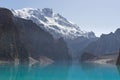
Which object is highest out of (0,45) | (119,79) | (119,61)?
(0,45)

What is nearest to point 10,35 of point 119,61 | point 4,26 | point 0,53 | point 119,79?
point 4,26

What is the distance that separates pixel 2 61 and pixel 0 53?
28.7 feet

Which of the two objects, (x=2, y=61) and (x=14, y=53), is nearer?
(x=2, y=61)

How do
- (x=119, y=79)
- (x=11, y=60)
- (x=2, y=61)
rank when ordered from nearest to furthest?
(x=119, y=79)
(x=2, y=61)
(x=11, y=60)

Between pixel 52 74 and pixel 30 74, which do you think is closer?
pixel 30 74

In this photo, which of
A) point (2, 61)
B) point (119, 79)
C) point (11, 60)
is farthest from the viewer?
point (11, 60)

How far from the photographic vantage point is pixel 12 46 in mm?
195250

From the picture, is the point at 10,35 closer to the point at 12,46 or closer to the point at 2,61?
the point at 12,46

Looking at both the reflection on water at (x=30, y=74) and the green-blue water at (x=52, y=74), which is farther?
the green-blue water at (x=52, y=74)

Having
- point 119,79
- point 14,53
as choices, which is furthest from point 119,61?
point 119,79

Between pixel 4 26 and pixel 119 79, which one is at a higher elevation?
pixel 4 26

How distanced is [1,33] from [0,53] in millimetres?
14008

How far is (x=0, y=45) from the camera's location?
611 feet

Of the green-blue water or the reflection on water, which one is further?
the green-blue water
